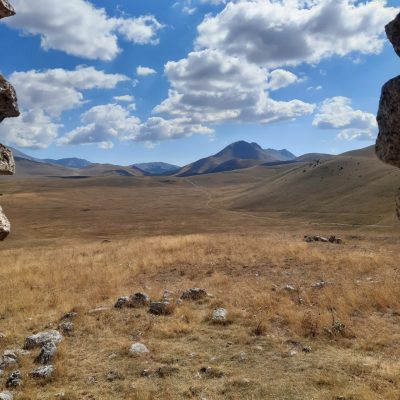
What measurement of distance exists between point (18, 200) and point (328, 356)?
14516 cm

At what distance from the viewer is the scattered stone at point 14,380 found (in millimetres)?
9336

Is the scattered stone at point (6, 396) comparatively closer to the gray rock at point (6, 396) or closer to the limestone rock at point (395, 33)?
the gray rock at point (6, 396)

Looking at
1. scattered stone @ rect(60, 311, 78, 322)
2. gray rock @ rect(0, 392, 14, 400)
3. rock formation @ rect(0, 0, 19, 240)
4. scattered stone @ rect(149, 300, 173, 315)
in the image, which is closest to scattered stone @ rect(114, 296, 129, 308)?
scattered stone @ rect(149, 300, 173, 315)

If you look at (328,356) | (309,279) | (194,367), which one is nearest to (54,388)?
(194,367)

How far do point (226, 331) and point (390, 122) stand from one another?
7.70m

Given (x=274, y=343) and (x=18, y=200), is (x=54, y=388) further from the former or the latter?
(x=18, y=200)

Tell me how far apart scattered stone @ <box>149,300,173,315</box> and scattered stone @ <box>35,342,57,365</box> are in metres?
4.24

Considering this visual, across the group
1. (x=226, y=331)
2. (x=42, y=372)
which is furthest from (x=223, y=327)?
(x=42, y=372)

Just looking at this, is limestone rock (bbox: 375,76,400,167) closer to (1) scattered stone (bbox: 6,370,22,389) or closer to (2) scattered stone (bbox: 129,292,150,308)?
(1) scattered stone (bbox: 6,370,22,389)

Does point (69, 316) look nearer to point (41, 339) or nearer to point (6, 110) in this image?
point (41, 339)

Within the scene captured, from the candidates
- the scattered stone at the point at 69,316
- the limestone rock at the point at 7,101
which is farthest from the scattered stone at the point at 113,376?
the limestone rock at the point at 7,101

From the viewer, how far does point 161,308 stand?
47.8ft

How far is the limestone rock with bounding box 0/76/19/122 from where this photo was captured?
10211mm

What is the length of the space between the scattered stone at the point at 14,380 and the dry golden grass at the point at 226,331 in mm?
199
